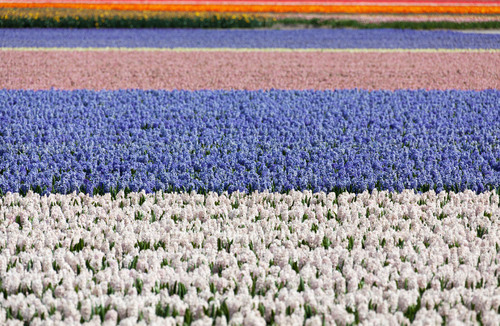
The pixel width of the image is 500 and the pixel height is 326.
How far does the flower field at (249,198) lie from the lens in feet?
11.6

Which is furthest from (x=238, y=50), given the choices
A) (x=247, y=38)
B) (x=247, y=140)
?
(x=247, y=140)

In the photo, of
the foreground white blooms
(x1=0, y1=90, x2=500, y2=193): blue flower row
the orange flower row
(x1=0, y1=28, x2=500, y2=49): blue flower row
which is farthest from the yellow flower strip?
the foreground white blooms

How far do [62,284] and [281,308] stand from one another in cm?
142

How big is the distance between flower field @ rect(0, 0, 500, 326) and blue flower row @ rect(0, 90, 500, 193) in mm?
32

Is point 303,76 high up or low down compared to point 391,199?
up

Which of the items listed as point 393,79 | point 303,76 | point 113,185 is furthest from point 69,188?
Answer: point 393,79

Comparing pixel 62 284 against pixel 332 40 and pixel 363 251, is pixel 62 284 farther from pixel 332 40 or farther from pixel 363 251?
pixel 332 40

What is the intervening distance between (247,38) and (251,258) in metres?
14.1

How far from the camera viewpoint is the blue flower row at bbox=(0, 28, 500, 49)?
639 inches

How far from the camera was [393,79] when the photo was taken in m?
11.5

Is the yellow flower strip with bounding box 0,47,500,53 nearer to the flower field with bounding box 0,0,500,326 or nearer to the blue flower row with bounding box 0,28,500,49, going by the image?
the blue flower row with bounding box 0,28,500,49

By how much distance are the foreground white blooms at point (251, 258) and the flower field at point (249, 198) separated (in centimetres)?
2

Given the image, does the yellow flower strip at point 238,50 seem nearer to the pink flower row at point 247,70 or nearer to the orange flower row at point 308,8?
the pink flower row at point 247,70

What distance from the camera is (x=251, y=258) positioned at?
4062 mm
